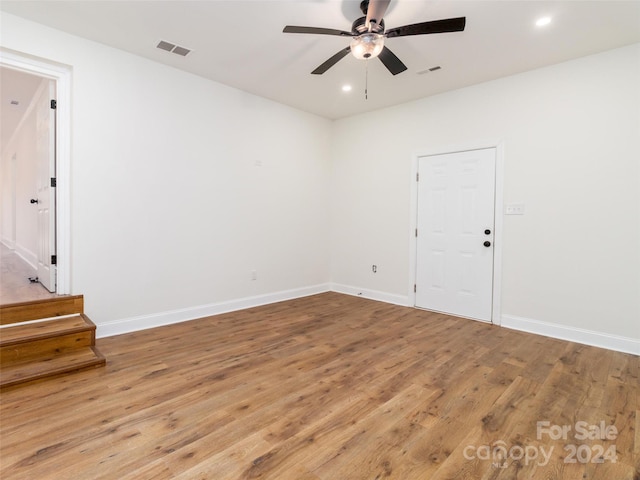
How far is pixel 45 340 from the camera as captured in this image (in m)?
2.69

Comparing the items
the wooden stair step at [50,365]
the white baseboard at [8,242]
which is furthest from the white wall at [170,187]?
the white baseboard at [8,242]

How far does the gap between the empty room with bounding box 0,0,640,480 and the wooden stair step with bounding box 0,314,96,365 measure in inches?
0.7

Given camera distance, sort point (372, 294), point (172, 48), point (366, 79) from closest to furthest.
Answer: point (172, 48) → point (366, 79) → point (372, 294)

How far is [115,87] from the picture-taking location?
3400 mm

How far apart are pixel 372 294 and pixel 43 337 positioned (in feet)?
13.3

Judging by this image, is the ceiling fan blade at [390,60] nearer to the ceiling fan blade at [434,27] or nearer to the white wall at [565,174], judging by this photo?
the ceiling fan blade at [434,27]

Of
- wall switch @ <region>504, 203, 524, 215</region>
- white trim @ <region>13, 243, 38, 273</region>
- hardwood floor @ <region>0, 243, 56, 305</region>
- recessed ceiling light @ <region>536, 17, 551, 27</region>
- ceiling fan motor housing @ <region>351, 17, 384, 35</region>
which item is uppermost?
recessed ceiling light @ <region>536, 17, 551, 27</region>

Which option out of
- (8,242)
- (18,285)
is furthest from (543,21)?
(8,242)

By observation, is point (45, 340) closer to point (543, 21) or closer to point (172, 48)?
point (172, 48)

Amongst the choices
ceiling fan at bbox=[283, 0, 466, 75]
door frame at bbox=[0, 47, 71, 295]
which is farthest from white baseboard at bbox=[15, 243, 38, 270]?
ceiling fan at bbox=[283, 0, 466, 75]

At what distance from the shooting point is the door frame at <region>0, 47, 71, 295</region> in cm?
317

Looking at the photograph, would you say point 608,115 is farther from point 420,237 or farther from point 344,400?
point 344,400

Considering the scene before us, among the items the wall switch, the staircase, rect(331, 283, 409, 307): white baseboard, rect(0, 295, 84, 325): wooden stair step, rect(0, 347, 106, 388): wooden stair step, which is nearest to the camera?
rect(0, 347, 106, 388): wooden stair step

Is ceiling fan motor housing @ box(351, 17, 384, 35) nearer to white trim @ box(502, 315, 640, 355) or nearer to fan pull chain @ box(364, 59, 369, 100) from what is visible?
fan pull chain @ box(364, 59, 369, 100)
